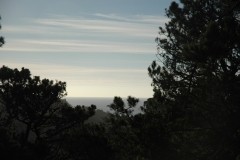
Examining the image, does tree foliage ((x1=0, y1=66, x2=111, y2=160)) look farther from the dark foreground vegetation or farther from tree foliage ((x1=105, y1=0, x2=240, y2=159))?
tree foliage ((x1=105, y1=0, x2=240, y2=159))

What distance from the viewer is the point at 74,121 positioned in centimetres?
1548

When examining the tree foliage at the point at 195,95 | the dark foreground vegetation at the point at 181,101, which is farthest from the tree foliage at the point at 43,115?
the tree foliage at the point at 195,95

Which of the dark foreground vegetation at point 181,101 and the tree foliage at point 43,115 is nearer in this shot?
the dark foreground vegetation at point 181,101

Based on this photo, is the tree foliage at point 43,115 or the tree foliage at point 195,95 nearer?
the tree foliage at point 195,95

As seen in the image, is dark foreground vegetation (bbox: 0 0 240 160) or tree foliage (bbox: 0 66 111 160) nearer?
dark foreground vegetation (bbox: 0 0 240 160)

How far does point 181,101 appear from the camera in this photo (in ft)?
35.3

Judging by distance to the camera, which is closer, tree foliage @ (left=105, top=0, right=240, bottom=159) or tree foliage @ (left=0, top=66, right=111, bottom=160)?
tree foliage @ (left=105, top=0, right=240, bottom=159)

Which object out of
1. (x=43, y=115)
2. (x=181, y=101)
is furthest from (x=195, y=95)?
(x=43, y=115)

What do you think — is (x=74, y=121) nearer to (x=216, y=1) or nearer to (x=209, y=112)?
(x=209, y=112)

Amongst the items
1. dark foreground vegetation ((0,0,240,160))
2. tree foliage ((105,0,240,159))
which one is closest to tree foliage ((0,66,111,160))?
dark foreground vegetation ((0,0,240,160))

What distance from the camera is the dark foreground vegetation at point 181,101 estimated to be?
333 inches

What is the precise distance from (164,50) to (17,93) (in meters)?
8.27

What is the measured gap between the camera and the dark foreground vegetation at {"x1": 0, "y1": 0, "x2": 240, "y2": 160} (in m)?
8.47

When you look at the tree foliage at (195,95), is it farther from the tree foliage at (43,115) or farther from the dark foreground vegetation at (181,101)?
the tree foliage at (43,115)
